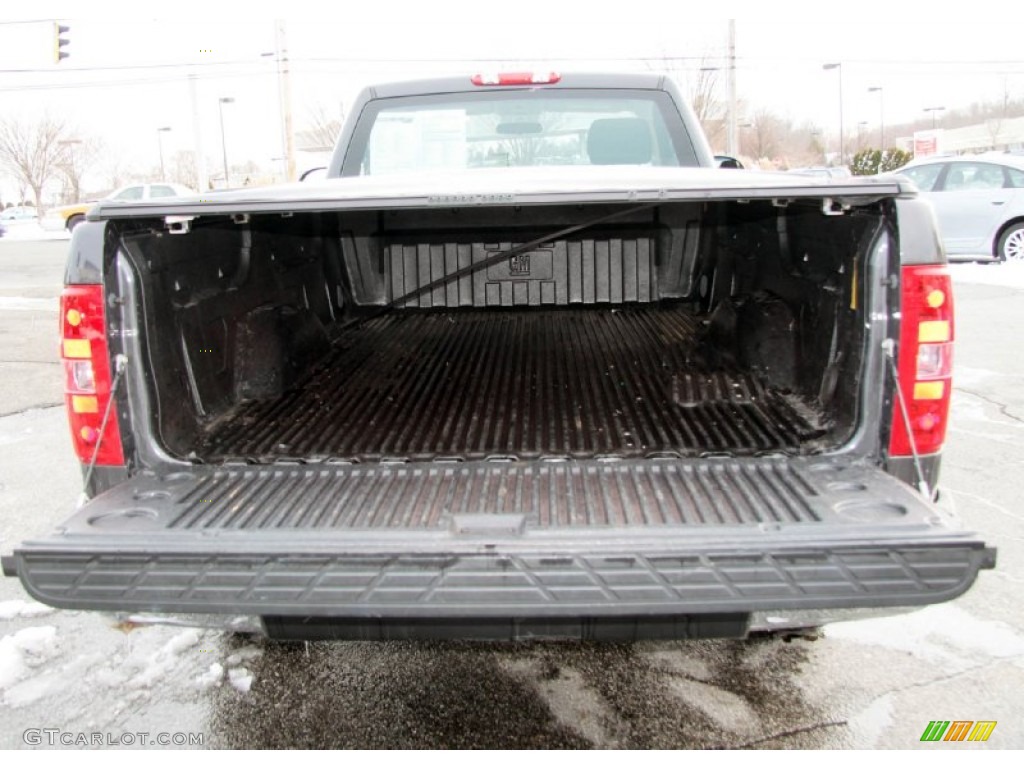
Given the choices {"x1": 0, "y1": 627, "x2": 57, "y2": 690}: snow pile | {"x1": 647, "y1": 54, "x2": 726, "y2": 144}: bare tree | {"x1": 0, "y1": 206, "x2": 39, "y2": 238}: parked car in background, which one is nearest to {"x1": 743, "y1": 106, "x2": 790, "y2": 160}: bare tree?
{"x1": 647, "y1": 54, "x2": 726, "y2": 144}: bare tree

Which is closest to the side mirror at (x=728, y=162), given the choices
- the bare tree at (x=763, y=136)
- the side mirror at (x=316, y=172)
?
the side mirror at (x=316, y=172)

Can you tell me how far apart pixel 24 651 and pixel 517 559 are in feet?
6.96

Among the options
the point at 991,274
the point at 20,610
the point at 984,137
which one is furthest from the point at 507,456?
the point at 984,137

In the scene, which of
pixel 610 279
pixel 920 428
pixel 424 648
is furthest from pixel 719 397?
pixel 610 279

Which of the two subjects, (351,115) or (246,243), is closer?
(246,243)

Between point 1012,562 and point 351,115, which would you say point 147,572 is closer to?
point 351,115

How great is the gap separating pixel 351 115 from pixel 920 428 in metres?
3.27

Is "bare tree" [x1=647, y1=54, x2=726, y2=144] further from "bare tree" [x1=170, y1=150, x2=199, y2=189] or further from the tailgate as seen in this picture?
"bare tree" [x1=170, y1=150, x2=199, y2=189]

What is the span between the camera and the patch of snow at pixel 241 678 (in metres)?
2.71

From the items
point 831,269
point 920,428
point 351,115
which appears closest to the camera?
point 920,428

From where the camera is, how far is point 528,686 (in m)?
2.70

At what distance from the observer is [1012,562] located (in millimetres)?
3463

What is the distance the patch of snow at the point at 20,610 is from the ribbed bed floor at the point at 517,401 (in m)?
1.13

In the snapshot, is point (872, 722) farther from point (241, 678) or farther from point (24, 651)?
point (24, 651)
